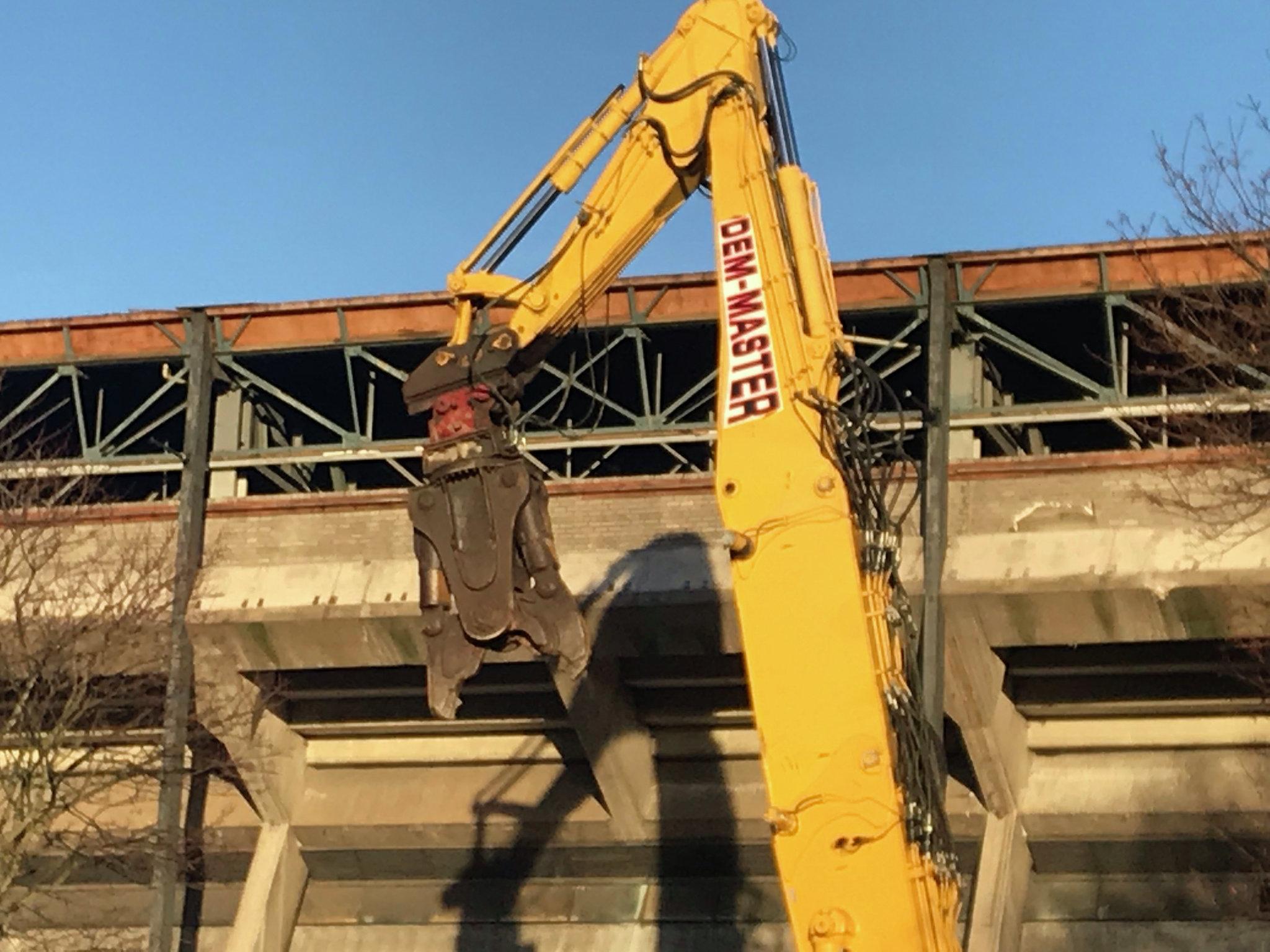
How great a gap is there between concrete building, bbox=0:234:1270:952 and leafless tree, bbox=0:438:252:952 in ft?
1.42

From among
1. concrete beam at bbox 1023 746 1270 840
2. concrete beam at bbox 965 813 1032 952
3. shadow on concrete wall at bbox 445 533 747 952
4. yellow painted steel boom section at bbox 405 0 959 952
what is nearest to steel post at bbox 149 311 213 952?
shadow on concrete wall at bbox 445 533 747 952

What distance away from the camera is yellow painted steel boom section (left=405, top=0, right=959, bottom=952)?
924 centimetres

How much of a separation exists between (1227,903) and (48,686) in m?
12.5

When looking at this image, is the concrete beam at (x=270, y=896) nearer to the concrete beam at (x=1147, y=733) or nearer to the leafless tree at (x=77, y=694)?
the leafless tree at (x=77, y=694)

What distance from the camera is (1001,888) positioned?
1859cm

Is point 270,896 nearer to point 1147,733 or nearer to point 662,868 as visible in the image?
point 662,868

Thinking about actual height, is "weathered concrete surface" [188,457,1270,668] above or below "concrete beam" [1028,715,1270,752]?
above

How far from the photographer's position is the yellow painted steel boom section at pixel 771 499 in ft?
30.3

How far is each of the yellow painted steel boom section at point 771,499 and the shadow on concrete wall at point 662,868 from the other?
34.9 feet

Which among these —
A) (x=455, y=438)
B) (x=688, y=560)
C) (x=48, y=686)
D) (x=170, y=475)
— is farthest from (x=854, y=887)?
(x=170, y=475)

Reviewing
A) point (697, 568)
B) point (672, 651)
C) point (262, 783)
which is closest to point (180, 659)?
point (262, 783)

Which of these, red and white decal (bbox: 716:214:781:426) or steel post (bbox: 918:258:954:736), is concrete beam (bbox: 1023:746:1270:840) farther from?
red and white decal (bbox: 716:214:781:426)

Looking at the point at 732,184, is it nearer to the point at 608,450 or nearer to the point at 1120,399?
the point at 1120,399

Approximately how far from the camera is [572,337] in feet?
65.8
